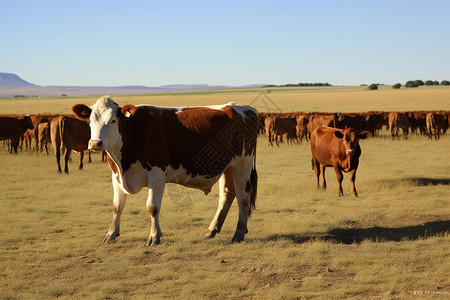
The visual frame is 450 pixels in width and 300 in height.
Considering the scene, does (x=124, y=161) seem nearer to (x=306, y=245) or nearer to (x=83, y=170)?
(x=306, y=245)

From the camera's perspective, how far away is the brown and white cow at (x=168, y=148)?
273 inches

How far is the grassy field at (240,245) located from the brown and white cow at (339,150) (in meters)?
0.64

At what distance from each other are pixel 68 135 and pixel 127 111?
32.0 ft

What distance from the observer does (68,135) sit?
1591cm

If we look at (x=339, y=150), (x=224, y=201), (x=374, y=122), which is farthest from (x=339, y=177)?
(x=374, y=122)

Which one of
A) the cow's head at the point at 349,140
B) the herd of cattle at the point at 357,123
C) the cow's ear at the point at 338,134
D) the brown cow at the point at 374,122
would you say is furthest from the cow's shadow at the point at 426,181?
the brown cow at the point at 374,122

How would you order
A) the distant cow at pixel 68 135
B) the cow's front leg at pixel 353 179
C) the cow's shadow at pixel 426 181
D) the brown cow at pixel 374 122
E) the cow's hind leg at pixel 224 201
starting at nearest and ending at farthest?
the cow's hind leg at pixel 224 201 < the cow's front leg at pixel 353 179 < the cow's shadow at pixel 426 181 < the distant cow at pixel 68 135 < the brown cow at pixel 374 122

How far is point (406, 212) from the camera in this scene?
9.58m

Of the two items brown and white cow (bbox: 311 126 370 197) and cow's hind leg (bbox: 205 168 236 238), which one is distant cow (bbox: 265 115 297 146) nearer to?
brown and white cow (bbox: 311 126 370 197)

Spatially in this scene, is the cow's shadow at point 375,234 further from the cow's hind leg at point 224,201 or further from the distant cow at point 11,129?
the distant cow at point 11,129

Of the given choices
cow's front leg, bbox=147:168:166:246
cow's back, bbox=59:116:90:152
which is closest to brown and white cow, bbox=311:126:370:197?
cow's front leg, bbox=147:168:166:246

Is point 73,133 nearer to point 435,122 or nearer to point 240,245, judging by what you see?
point 240,245

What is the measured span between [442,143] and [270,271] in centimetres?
2186

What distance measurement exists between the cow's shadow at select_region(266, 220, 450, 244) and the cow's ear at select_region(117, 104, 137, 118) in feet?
9.00
